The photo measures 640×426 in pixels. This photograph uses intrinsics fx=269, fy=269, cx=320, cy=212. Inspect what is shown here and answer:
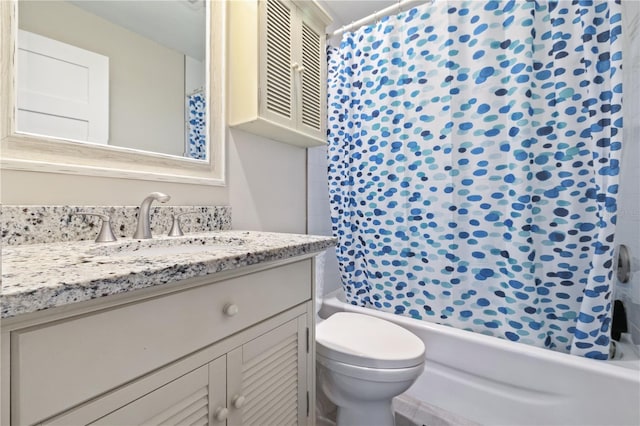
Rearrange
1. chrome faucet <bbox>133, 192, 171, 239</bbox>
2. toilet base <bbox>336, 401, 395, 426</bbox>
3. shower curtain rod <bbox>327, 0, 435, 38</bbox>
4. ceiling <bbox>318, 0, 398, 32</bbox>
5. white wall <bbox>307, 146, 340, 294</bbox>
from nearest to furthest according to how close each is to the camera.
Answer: chrome faucet <bbox>133, 192, 171, 239</bbox> < toilet base <bbox>336, 401, 395, 426</bbox> < shower curtain rod <bbox>327, 0, 435, 38</bbox> < white wall <bbox>307, 146, 340, 294</bbox> < ceiling <bbox>318, 0, 398, 32</bbox>

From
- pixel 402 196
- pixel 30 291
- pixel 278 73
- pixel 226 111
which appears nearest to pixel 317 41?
pixel 278 73

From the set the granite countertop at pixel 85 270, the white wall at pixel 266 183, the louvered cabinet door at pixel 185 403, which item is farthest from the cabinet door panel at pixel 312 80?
the louvered cabinet door at pixel 185 403

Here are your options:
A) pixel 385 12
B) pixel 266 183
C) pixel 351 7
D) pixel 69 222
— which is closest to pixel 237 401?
pixel 69 222

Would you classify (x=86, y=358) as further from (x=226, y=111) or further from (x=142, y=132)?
(x=226, y=111)

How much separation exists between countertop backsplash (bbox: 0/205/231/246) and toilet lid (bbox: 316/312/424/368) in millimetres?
695

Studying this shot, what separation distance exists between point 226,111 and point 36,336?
100cm

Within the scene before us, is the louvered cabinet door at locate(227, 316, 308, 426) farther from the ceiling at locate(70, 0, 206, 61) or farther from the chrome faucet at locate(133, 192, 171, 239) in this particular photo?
the ceiling at locate(70, 0, 206, 61)

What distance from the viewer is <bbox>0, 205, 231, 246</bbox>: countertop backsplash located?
63 cm

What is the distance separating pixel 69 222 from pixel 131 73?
541mm

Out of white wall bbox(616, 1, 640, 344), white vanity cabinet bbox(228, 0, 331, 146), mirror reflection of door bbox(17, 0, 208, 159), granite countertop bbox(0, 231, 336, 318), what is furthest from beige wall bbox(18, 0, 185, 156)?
white wall bbox(616, 1, 640, 344)

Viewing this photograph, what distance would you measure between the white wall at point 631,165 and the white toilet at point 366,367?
96cm

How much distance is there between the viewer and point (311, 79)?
4.20ft

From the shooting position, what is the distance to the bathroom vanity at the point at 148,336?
0.33 metres

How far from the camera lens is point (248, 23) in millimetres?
1070
